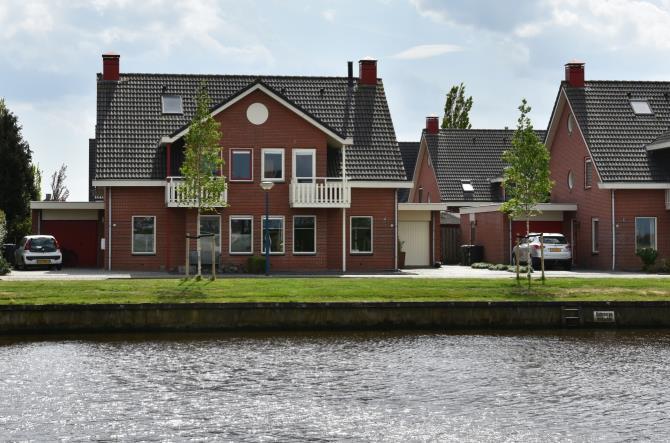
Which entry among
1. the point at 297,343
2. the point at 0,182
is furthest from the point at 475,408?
the point at 0,182

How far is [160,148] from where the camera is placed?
134 ft

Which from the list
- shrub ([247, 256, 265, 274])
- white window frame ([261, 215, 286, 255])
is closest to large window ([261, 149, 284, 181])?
white window frame ([261, 215, 286, 255])

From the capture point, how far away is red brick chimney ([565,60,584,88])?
47.2 meters

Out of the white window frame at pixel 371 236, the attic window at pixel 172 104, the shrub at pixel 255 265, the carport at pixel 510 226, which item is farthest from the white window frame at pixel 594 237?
the attic window at pixel 172 104

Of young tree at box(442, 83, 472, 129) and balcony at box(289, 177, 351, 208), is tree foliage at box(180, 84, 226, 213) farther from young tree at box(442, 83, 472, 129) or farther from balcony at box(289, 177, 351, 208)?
young tree at box(442, 83, 472, 129)

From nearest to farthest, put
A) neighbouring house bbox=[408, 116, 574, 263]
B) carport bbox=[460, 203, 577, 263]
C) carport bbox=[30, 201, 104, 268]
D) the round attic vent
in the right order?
the round attic vent → carport bbox=[30, 201, 104, 268] → carport bbox=[460, 203, 577, 263] → neighbouring house bbox=[408, 116, 574, 263]

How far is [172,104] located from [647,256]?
68.1 ft

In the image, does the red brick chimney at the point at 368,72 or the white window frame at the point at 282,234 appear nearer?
the white window frame at the point at 282,234

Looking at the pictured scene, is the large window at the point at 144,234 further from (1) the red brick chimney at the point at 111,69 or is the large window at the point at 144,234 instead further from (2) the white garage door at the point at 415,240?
(2) the white garage door at the point at 415,240

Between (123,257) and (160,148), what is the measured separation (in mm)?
4659

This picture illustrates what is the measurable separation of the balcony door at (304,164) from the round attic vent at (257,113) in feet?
5.85

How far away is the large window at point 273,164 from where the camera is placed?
131ft

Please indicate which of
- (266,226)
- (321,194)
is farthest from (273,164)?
(266,226)

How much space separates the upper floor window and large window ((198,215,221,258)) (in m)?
17.2
